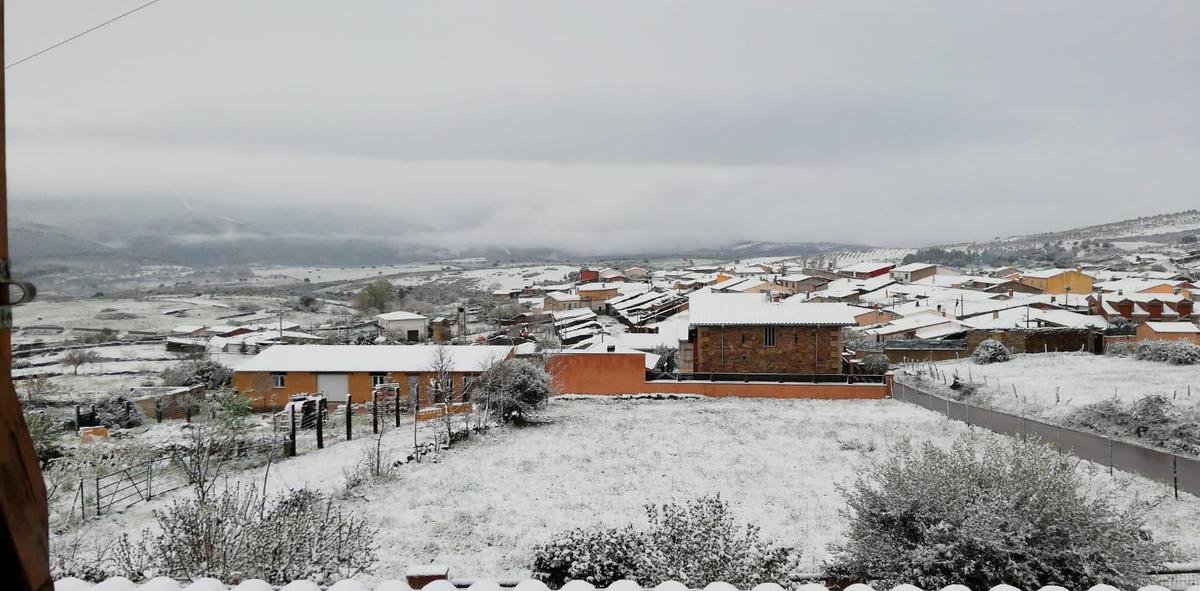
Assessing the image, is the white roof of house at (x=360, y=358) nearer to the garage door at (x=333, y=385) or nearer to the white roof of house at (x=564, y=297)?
the garage door at (x=333, y=385)

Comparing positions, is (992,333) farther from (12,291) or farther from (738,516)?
(12,291)

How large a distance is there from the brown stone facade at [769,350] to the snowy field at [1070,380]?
5.72 meters

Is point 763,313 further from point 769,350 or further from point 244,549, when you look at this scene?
point 244,549

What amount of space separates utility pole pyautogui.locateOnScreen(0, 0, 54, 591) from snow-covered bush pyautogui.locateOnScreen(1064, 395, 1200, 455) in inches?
791

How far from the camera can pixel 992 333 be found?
1487 inches

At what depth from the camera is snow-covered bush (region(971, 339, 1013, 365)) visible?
3381 cm

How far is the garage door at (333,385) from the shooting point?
2684cm

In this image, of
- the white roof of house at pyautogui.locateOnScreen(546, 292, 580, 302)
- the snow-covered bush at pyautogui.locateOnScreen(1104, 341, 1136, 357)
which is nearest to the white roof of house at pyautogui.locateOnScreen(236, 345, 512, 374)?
the snow-covered bush at pyautogui.locateOnScreen(1104, 341, 1136, 357)

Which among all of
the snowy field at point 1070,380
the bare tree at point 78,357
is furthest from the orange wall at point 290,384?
the snowy field at point 1070,380

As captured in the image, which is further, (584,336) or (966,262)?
(966,262)

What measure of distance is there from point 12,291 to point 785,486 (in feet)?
41.0

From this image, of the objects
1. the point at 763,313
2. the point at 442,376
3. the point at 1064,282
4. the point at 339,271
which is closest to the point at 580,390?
the point at 442,376

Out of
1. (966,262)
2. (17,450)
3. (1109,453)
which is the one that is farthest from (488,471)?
(966,262)

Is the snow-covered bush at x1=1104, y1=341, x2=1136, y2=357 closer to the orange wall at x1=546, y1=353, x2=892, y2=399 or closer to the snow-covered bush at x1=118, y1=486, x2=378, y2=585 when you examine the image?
the orange wall at x1=546, y1=353, x2=892, y2=399
